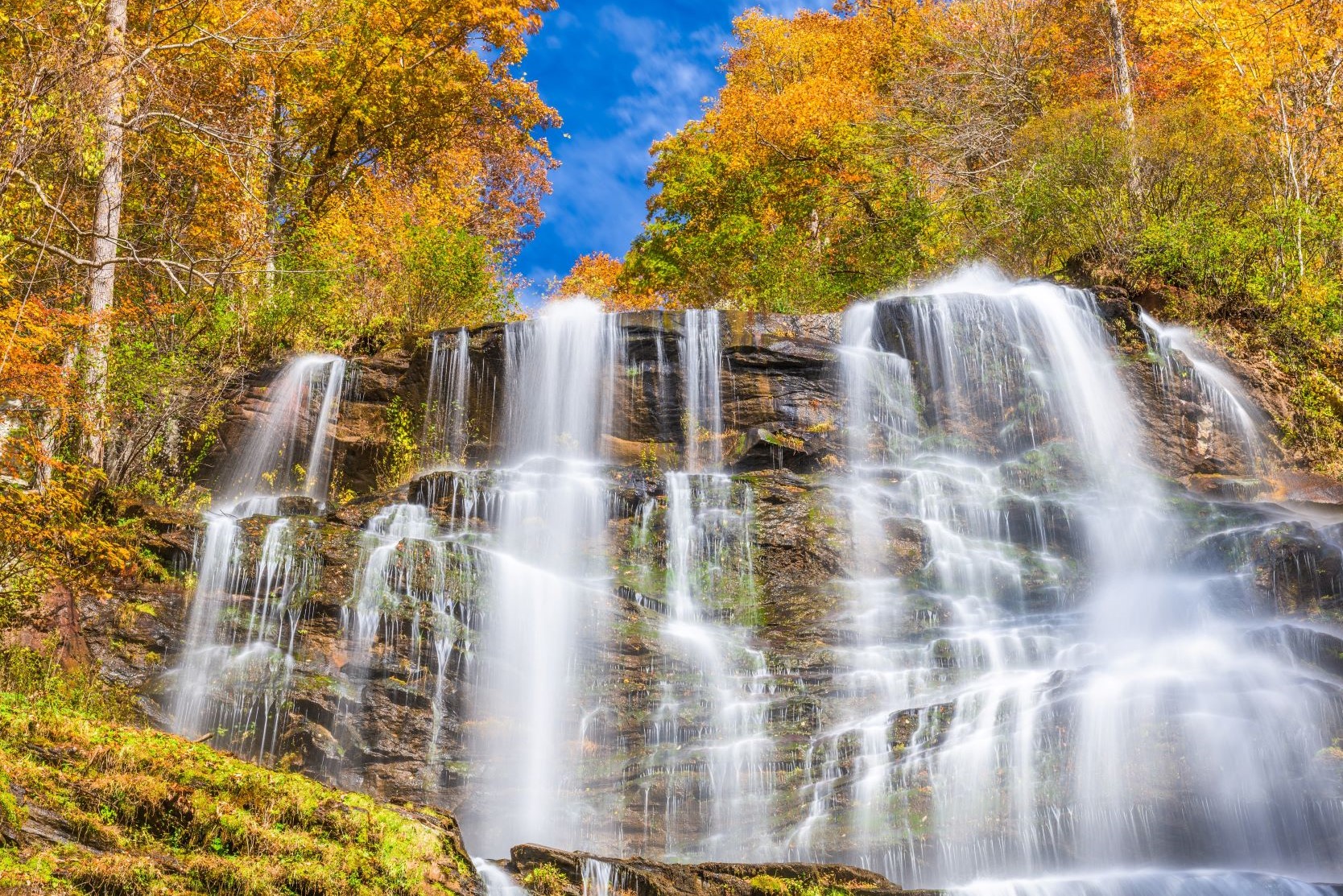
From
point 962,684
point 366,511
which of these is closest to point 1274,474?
point 962,684

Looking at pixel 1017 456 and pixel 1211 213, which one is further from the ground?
pixel 1211 213

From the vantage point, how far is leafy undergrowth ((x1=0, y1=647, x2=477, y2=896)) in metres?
4.01

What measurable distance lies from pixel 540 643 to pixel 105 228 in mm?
8875

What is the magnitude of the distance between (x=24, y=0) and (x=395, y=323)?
753cm

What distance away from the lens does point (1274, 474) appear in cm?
1466

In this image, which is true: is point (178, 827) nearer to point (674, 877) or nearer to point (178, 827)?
point (178, 827)

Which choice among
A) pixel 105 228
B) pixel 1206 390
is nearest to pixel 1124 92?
pixel 1206 390

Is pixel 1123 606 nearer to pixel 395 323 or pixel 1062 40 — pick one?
pixel 395 323

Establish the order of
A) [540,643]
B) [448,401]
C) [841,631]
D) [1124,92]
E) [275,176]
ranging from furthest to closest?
[275,176] → [1124,92] → [448,401] → [841,631] → [540,643]

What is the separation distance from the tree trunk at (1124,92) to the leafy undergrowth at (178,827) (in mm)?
18784

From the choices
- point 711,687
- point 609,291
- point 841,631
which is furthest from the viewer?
point 609,291

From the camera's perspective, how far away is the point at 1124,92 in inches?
801

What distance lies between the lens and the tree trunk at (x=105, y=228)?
11.8 m

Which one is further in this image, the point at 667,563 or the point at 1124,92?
the point at 1124,92
